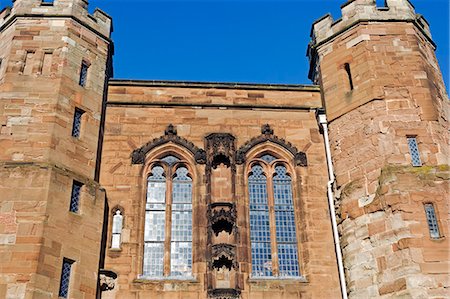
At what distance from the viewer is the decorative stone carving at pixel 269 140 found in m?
16.0

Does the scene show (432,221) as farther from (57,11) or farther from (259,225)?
(57,11)

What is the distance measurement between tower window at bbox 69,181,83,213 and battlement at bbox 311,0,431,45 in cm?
879

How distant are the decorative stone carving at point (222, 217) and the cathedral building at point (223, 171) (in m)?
0.04

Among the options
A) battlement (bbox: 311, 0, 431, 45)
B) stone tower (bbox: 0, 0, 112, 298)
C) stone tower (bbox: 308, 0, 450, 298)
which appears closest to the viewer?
stone tower (bbox: 0, 0, 112, 298)

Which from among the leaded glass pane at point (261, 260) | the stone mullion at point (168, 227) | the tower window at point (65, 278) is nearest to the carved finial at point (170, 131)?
the stone mullion at point (168, 227)

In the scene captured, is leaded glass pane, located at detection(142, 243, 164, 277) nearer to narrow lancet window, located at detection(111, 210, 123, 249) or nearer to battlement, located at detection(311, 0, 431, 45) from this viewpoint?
narrow lancet window, located at detection(111, 210, 123, 249)

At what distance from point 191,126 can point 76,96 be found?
3381 millimetres

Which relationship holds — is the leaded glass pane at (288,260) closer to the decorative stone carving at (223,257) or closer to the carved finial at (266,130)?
the decorative stone carving at (223,257)

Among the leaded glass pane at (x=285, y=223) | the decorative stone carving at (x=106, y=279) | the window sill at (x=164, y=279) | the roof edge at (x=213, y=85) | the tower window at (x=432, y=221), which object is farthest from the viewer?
the roof edge at (x=213, y=85)

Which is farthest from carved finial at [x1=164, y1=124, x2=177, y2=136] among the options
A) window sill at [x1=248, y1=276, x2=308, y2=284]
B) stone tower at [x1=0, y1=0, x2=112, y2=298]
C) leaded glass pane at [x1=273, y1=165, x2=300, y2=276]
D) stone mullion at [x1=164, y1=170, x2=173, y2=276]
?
window sill at [x1=248, y1=276, x2=308, y2=284]

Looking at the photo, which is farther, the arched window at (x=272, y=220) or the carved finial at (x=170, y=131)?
the carved finial at (x=170, y=131)

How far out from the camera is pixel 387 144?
47.6 feet

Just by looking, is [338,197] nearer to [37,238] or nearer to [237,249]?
[237,249]

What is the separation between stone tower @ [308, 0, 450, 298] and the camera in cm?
1277
